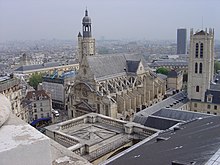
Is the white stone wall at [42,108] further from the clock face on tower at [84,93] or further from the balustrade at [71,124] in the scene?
the balustrade at [71,124]

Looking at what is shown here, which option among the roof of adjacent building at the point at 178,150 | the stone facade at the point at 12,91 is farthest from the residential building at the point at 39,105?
the roof of adjacent building at the point at 178,150

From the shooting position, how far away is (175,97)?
48438 millimetres

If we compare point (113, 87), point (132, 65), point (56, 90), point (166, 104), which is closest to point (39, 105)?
point (56, 90)

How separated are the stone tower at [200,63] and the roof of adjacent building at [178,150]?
31738 mm

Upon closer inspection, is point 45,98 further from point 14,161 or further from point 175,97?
point 14,161

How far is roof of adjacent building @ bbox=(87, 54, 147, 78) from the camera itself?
50.4m

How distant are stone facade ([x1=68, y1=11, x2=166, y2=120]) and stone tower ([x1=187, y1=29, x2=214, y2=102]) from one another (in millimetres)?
10274

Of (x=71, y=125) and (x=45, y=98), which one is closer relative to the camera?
(x=71, y=125)

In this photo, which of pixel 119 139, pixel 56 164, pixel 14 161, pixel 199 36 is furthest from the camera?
pixel 199 36

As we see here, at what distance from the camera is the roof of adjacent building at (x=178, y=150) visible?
12344 mm

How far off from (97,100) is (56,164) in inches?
1721

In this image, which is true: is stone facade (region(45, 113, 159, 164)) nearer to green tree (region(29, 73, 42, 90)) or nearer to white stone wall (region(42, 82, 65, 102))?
white stone wall (region(42, 82, 65, 102))

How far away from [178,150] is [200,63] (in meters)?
36.4

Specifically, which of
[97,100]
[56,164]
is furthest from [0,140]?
[97,100]
